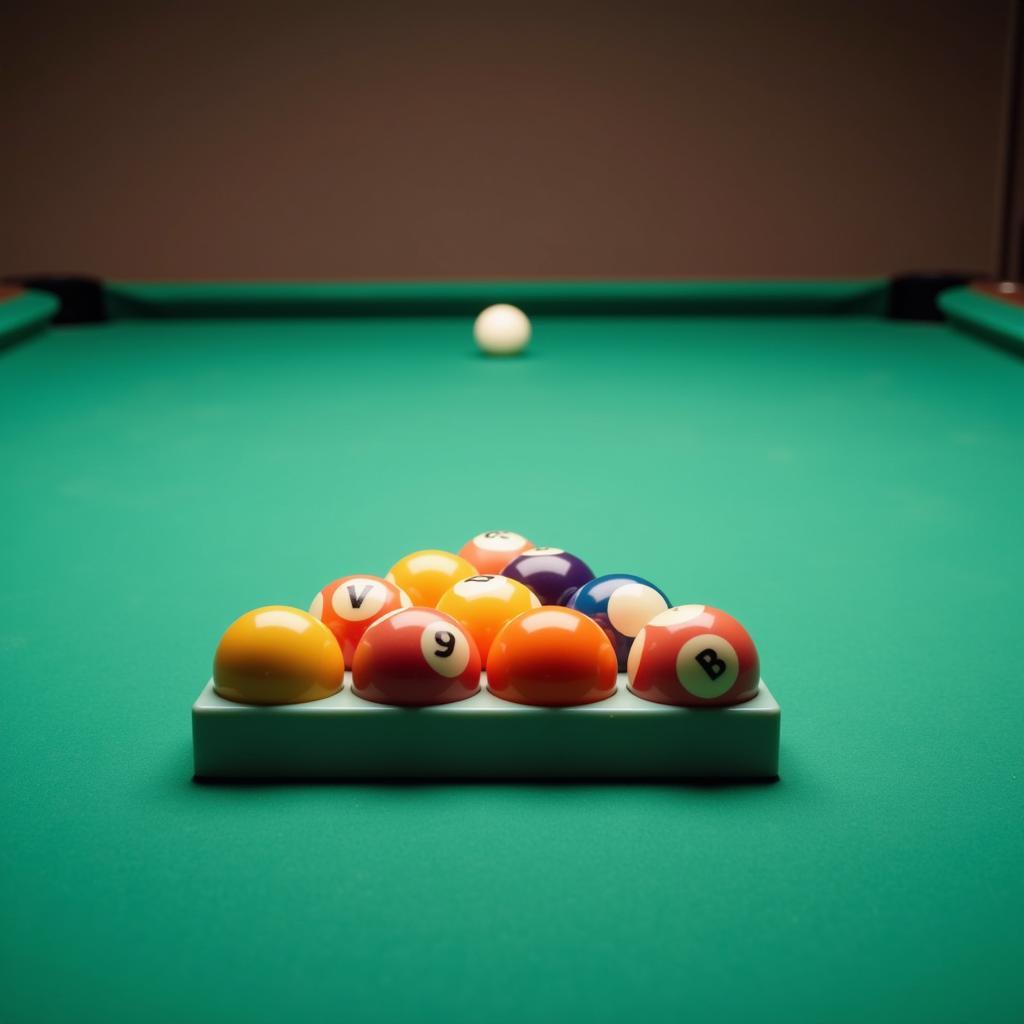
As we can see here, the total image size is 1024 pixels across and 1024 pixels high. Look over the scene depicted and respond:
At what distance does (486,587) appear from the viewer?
1459 millimetres

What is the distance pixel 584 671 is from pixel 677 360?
3.12 m

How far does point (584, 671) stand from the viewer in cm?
128

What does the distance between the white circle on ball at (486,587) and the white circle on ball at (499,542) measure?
23cm

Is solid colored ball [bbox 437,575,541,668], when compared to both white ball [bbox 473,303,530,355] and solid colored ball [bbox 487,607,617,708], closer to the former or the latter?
solid colored ball [bbox 487,607,617,708]

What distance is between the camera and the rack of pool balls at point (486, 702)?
4.11ft

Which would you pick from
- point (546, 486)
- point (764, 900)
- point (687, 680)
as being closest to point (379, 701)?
point (687, 680)

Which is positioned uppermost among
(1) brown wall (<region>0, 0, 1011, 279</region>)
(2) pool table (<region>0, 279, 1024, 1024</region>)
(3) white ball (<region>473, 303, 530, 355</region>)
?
(1) brown wall (<region>0, 0, 1011, 279</region>)

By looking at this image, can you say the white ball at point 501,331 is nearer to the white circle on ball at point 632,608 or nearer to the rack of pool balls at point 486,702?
the white circle on ball at point 632,608

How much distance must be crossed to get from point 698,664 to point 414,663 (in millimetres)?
284

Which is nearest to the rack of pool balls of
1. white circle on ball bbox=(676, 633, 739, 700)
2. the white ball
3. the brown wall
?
white circle on ball bbox=(676, 633, 739, 700)

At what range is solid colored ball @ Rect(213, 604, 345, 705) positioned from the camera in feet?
4.19

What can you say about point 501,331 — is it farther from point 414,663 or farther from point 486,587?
point 414,663

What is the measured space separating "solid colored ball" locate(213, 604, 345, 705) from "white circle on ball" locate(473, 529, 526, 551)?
1.50 feet

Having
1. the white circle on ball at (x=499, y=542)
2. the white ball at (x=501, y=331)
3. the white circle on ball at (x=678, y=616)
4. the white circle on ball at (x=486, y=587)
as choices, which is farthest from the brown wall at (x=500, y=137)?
the white circle on ball at (x=678, y=616)
